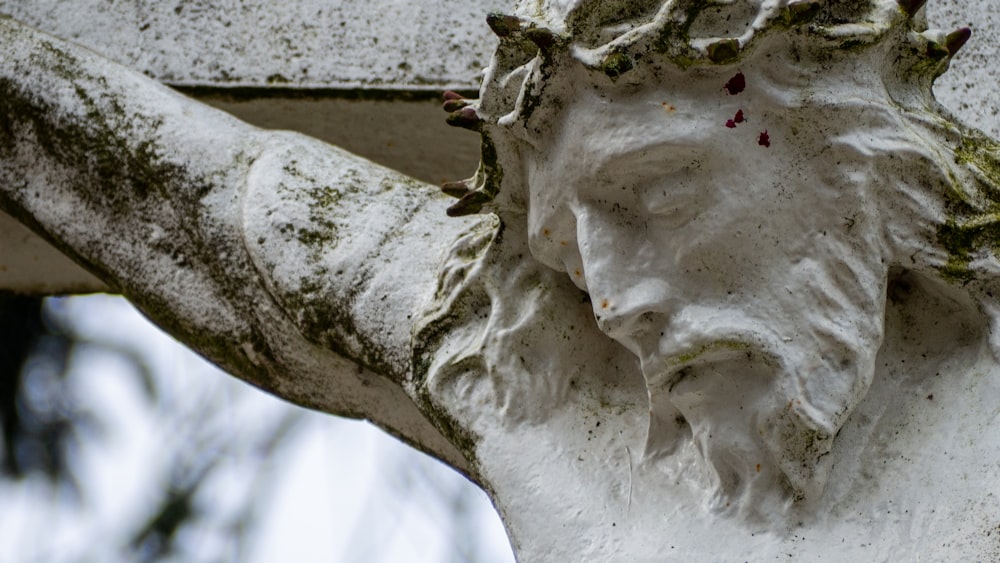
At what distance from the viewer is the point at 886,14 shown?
2.95 ft

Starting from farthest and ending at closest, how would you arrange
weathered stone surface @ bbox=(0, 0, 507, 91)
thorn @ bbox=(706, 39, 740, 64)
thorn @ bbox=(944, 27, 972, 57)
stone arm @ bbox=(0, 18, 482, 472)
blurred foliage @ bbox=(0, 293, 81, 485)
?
blurred foliage @ bbox=(0, 293, 81, 485) → weathered stone surface @ bbox=(0, 0, 507, 91) → stone arm @ bbox=(0, 18, 482, 472) → thorn @ bbox=(944, 27, 972, 57) → thorn @ bbox=(706, 39, 740, 64)

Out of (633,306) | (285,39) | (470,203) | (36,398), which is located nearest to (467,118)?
(470,203)

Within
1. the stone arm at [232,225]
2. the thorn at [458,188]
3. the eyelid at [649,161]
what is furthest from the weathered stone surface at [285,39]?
the eyelid at [649,161]

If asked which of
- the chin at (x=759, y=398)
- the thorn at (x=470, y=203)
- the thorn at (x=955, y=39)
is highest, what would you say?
the thorn at (x=955, y=39)

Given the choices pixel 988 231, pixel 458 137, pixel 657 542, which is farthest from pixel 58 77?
pixel 988 231

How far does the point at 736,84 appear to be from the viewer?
889 mm

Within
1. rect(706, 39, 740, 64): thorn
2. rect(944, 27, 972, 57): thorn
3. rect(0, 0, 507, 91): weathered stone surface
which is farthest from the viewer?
rect(0, 0, 507, 91): weathered stone surface

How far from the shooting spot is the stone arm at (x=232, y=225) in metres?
1.15

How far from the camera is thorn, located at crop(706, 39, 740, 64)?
85 cm

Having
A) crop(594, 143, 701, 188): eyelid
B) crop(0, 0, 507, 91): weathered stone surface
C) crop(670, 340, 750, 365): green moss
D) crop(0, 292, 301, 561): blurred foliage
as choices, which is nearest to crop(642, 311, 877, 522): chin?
crop(670, 340, 750, 365): green moss

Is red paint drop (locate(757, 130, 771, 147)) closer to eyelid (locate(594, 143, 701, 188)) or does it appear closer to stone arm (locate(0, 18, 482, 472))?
eyelid (locate(594, 143, 701, 188))

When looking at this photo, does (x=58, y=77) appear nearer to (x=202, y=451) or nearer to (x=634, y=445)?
(x=634, y=445)

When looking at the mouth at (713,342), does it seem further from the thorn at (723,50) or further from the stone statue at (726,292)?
the thorn at (723,50)

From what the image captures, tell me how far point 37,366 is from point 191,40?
3.69 ft
